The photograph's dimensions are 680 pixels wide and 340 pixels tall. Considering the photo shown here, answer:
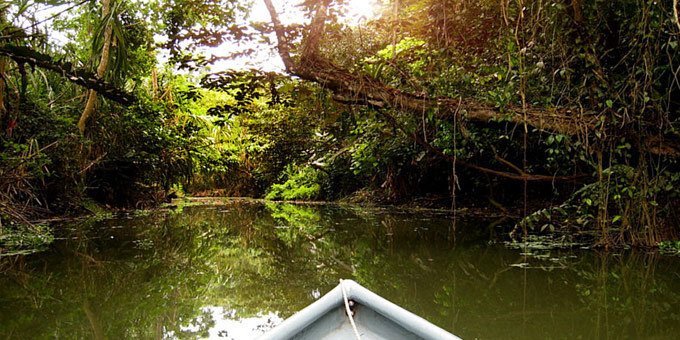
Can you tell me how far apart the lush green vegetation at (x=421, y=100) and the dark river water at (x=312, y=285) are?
617 millimetres

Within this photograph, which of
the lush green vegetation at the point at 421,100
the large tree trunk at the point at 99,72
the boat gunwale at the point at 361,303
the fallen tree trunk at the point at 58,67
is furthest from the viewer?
the large tree trunk at the point at 99,72

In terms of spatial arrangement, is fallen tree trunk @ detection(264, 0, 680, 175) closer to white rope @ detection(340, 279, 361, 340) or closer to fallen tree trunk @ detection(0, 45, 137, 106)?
fallen tree trunk @ detection(0, 45, 137, 106)

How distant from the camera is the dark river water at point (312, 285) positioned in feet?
7.45

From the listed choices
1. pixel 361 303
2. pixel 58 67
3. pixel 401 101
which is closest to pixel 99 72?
pixel 58 67

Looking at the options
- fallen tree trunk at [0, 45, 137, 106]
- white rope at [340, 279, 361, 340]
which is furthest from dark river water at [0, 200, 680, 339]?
fallen tree trunk at [0, 45, 137, 106]

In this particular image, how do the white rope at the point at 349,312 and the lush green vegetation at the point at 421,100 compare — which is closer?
the white rope at the point at 349,312

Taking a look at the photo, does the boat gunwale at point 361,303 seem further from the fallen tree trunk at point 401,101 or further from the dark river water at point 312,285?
the fallen tree trunk at point 401,101

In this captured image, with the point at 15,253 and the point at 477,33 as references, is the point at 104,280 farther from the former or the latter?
the point at 477,33

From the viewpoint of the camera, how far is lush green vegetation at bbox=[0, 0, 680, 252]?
Result: 3865 millimetres

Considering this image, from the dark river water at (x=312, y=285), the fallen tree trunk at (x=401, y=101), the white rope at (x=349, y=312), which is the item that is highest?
the fallen tree trunk at (x=401, y=101)

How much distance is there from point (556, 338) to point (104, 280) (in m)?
2.73

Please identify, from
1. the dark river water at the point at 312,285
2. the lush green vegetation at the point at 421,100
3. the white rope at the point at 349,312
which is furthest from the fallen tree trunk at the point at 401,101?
the white rope at the point at 349,312

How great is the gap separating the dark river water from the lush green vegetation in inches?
24.3

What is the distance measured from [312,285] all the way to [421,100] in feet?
7.69
